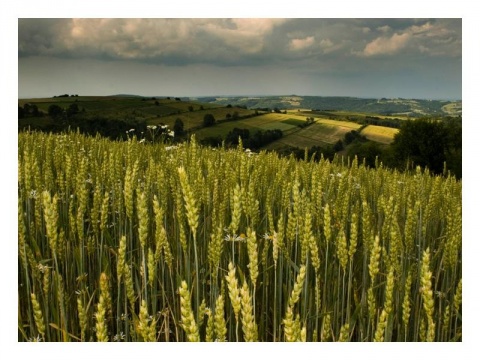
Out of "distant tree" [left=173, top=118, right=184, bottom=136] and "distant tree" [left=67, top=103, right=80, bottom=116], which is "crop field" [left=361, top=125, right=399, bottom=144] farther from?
"distant tree" [left=67, top=103, right=80, bottom=116]

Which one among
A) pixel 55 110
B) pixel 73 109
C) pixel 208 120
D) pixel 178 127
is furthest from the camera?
pixel 178 127

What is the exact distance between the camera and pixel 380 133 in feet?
12.8

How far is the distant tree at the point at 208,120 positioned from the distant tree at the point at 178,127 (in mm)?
214

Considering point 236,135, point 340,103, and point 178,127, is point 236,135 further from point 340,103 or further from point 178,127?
point 340,103

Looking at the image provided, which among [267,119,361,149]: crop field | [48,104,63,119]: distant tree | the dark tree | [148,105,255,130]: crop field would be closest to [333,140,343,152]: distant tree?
[267,119,361,149]: crop field

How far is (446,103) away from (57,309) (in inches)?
77.2

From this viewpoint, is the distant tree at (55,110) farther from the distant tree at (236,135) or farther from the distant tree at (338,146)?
the distant tree at (338,146)

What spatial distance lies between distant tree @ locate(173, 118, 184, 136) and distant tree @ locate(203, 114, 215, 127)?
21cm

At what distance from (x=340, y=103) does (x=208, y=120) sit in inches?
60.1

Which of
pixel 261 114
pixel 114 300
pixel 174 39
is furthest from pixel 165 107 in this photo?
pixel 114 300

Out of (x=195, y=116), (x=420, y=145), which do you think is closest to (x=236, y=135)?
(x=195, y=116)

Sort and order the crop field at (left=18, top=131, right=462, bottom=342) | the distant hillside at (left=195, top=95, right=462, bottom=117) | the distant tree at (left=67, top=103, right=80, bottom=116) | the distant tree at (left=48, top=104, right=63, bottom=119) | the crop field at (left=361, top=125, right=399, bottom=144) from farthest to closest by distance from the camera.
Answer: the crop field at (left=361, top=125, right=399, bottom=144)
the distant tree at (left=48, top=104, right=63, bottom=119)
the distant tree at (left=67, top=103, right=80, bottom=116)
the distant hillside at (left=195, top=95, right=462, bottom=117)
the crop field at (left=18, top=131, right=462, bottom=342)

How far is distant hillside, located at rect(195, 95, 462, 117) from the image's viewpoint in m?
2.60
